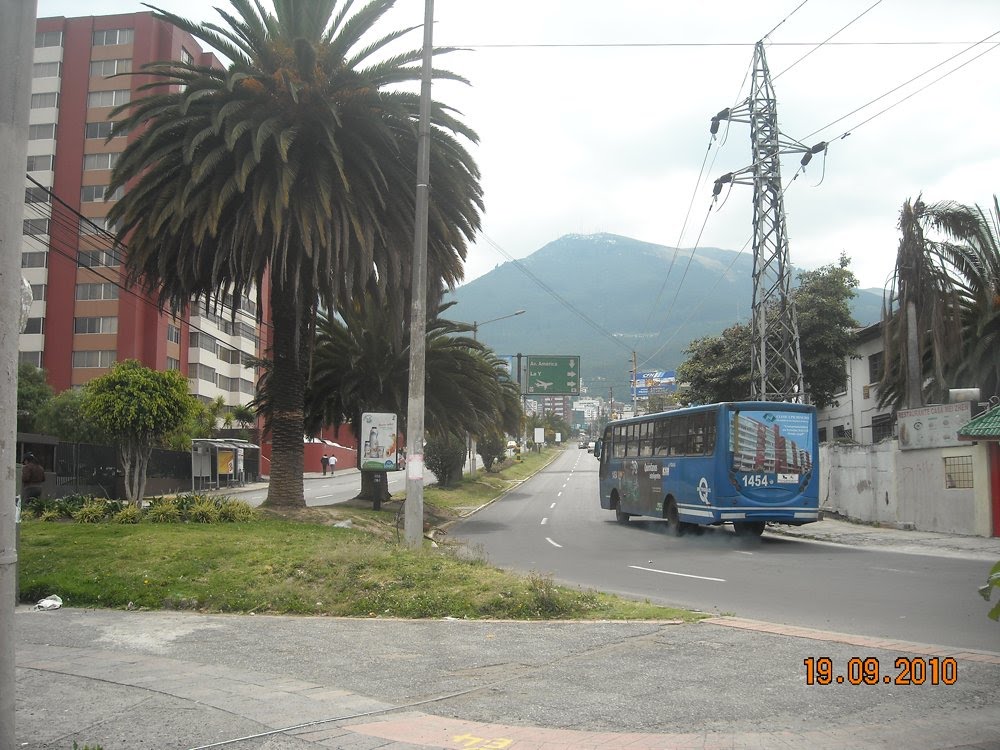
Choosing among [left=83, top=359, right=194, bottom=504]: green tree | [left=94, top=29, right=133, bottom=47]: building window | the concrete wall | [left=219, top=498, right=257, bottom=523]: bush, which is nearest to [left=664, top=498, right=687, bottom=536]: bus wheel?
the concrete wall

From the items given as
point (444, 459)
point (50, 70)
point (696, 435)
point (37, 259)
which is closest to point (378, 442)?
point (696, 435)

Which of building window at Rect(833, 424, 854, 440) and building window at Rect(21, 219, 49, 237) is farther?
building window at Rect(21, 219, 49, 237)

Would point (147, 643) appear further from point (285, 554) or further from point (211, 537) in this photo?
point (211, 537)

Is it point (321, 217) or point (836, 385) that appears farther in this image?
point (836, 385)

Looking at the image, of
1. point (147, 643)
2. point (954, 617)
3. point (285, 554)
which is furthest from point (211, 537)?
point (954, 617)

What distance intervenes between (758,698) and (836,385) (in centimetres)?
3441

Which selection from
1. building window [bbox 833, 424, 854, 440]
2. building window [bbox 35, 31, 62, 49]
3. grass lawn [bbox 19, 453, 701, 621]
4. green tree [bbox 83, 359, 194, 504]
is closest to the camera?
grass lawn [bbox 19, 453, 701, 621]

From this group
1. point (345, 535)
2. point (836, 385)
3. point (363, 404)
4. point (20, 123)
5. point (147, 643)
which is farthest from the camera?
point (836, 385)

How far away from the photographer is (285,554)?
11859 millimetres

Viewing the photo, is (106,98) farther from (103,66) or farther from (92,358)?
(92,358)

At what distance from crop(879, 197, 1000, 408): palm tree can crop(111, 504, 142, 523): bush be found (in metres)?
19.3

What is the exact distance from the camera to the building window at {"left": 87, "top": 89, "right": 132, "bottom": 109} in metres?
58.1

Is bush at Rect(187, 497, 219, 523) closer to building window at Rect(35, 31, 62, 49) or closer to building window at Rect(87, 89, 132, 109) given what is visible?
building window at Rect(87, 89, 132, 109)
